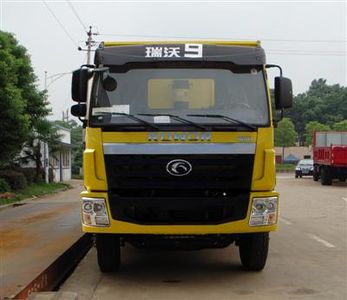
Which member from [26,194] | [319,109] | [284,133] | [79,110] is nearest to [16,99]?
[26,194]

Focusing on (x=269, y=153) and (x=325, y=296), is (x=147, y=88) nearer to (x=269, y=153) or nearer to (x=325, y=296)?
(x=269, y=153)

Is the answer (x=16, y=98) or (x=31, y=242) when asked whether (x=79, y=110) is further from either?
(x=16, y=98)

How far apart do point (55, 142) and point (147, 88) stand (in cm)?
3072

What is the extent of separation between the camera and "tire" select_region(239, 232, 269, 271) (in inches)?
315

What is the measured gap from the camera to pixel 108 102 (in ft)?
24.6

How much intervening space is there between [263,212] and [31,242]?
4.19 meters

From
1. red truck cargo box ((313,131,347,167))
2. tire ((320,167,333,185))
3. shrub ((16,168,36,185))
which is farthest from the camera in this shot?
tire ((320,167,333,185))

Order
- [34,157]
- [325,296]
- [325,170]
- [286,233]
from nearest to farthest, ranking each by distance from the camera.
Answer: [325,296] → [286,233] → [325,170] → [34,157]

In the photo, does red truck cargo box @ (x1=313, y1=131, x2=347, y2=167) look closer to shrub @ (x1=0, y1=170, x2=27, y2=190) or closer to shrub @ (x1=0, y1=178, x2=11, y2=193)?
shrub @ (x1=0, y1=170, x2=27, y2=190)

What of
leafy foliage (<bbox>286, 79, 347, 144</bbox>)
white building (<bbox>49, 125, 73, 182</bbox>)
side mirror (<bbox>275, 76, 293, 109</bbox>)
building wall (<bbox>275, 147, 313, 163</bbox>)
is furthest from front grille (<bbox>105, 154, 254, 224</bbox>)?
leafy foliage (<bbox>286, 79, 347, 144</bbox>)

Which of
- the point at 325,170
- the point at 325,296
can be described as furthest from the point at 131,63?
the point at 325,170

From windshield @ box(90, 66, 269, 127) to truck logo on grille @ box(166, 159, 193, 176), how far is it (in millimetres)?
451

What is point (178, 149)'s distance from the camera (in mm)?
7250

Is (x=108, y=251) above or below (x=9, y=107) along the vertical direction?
below
